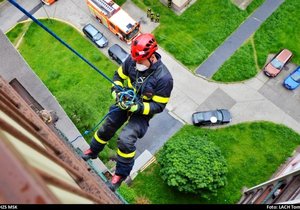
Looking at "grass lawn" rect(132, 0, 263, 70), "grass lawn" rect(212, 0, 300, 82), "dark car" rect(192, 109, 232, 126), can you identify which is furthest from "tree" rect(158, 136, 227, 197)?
"grass lawn" rect(132, 0, 263, 70)

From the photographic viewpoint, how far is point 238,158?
73.6ft

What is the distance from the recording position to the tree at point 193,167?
64.9 ft

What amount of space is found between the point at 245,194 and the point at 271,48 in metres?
9.37

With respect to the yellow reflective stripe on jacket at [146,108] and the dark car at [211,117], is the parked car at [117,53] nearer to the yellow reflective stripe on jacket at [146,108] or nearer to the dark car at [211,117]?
the dark car at [211,117]

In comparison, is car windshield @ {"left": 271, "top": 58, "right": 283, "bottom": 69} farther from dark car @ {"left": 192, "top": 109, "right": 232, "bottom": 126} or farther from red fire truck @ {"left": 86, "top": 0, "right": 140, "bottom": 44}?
red fire truck @ {"left": 86, "top": 0, "right": 140, "bottom": 44}

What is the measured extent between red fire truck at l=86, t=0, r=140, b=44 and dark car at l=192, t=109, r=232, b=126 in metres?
6.42

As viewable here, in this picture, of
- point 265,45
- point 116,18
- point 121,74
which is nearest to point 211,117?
point 265,45

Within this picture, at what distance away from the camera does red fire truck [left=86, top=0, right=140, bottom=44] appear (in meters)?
25.2

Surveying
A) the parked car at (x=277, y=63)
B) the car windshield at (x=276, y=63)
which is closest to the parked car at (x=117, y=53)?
the parked car at (x=277, y=63)

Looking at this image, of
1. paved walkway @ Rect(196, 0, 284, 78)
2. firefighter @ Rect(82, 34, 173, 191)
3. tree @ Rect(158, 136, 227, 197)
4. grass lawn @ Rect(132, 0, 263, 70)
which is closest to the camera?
firefighter @ Rect(82, 34, 173, 191)

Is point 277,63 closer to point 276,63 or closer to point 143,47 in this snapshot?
point 276,63

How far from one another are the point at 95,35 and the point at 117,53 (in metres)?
1.96

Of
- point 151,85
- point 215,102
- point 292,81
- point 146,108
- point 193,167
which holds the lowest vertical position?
point 292,81

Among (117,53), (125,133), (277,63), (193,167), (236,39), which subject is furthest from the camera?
(236,39)
